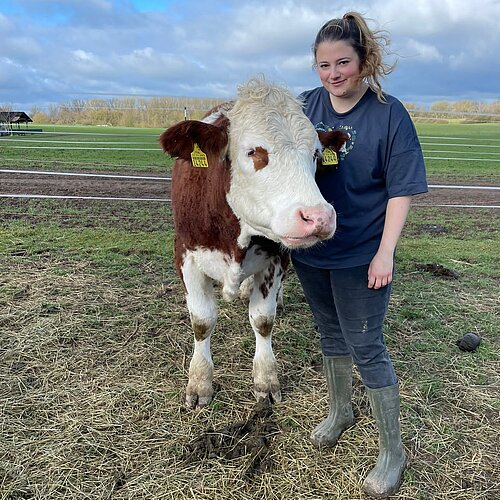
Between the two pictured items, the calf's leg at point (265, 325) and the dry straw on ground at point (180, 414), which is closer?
the dry straw on ground at point (180, 414)

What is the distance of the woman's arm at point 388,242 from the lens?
231 cm

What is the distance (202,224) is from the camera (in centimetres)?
321

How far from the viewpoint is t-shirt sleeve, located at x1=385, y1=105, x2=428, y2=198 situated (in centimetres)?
228

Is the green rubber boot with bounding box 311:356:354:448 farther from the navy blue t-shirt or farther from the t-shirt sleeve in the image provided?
the t-shirt sleeve

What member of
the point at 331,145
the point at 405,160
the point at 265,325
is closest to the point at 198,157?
the point at 331,145

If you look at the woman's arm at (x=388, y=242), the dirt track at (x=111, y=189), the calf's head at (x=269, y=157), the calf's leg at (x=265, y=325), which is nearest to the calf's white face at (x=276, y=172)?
the calf's head at (x=269, y=157)

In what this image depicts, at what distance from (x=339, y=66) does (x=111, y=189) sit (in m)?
8.63

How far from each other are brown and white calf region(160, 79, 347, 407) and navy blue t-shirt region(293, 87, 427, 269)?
0.11 meters

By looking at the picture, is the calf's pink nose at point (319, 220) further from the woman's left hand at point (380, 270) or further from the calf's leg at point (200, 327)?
the calf's leg at point (200, 327)

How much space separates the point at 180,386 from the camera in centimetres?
358

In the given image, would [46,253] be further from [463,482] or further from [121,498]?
[463,482]

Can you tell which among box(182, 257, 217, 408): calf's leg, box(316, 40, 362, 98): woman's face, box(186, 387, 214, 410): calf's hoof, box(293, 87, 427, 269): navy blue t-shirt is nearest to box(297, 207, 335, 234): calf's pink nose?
box(293, 87, 427, 269): navy blue t-shirt

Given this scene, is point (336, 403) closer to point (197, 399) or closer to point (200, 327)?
point (197, 399)

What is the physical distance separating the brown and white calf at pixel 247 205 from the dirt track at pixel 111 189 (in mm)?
6314
